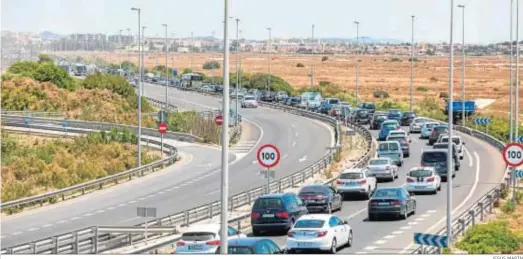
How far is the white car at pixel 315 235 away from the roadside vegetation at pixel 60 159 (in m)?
25.8

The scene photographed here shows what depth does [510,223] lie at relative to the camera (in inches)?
1540

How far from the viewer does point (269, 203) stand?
34719mm

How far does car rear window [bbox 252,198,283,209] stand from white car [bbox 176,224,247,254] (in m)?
6.93

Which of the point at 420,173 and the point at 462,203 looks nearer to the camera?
the point at 462,203

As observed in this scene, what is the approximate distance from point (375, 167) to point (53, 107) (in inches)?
2110

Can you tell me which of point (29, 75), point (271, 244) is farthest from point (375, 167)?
point (29, 75)

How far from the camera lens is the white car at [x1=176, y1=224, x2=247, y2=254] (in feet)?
88.2

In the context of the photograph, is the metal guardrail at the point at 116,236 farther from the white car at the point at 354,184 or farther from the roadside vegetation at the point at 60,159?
the roadside vegetation at the point at 60,159

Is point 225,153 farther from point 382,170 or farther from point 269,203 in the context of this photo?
point 382,170

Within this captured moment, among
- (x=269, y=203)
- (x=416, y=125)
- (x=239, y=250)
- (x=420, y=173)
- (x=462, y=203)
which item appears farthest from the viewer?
(x=416, y=125)

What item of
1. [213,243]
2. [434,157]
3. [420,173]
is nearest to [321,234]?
[213,243]

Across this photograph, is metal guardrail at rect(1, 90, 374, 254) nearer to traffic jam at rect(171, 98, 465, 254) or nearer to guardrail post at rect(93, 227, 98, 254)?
guardrail post at rect(93, 227, 98, 254)

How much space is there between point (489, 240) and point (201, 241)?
9575 mm

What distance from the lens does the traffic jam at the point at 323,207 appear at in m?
27.2
